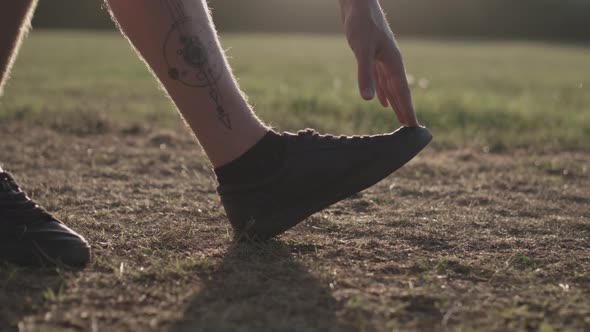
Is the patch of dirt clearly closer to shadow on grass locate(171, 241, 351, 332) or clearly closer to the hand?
shadow on grass locate(171, 241, 351, 332)

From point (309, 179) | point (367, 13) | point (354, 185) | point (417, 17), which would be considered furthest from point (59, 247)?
point (417, 17)

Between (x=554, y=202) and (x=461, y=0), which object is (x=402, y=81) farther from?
(x=461, y=0)

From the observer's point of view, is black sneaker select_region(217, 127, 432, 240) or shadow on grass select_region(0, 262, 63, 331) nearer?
shadow on grass select_region(0, 262, 63, 331)

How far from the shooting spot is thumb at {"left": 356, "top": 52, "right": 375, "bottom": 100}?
5.62 feet

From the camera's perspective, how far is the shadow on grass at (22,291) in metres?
1.31

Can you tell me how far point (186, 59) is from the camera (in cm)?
171

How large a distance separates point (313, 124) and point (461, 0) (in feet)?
145

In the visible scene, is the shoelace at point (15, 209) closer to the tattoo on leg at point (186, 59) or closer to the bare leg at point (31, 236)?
the bare leg at point (31, 236)

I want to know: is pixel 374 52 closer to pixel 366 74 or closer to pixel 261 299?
pixel 366 74

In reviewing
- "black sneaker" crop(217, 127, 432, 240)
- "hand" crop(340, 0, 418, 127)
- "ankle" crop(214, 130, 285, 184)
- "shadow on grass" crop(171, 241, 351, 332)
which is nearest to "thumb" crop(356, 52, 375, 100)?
"hand" crop(340, 0, 418, 127)

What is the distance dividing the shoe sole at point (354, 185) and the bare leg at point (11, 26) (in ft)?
2.93

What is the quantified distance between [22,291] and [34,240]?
196 mm

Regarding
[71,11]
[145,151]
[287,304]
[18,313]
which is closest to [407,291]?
[287,304]

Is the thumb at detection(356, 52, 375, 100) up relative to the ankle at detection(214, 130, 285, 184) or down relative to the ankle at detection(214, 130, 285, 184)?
up
